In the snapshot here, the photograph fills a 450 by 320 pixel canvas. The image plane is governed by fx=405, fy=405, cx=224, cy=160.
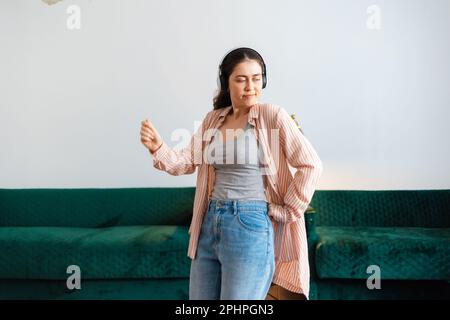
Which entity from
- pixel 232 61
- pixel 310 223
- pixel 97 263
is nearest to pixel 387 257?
pixel 310 223

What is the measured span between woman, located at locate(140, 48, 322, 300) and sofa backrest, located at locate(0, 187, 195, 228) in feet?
5.01

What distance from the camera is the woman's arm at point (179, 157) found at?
4.17ft

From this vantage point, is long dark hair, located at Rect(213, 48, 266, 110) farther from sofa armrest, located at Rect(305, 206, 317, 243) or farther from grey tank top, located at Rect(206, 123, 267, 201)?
sofa armrest, located at Rect(305, 206, 317, 243)

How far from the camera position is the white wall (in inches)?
115

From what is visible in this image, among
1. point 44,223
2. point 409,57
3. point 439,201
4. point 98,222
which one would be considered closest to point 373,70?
point 409,57

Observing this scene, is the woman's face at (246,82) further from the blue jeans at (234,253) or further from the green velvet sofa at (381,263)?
the green velvet sofa at (381,263)

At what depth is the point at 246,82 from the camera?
127cm

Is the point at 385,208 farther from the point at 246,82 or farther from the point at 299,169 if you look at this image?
the point at 246,82

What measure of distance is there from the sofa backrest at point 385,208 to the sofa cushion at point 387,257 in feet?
1.73

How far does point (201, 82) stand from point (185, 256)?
1358 millimetres

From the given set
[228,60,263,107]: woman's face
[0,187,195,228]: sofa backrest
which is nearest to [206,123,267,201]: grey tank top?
[228,60,263,107]: woman's face

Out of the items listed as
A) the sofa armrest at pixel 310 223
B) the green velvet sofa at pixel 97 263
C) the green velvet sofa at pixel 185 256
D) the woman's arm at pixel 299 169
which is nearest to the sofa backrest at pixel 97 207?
the green velvet sofa at pixel 185 256

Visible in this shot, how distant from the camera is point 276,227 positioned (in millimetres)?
1282

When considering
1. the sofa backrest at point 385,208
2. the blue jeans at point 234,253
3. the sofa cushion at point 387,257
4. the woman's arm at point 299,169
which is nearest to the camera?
the blue jeans at point 234,253
